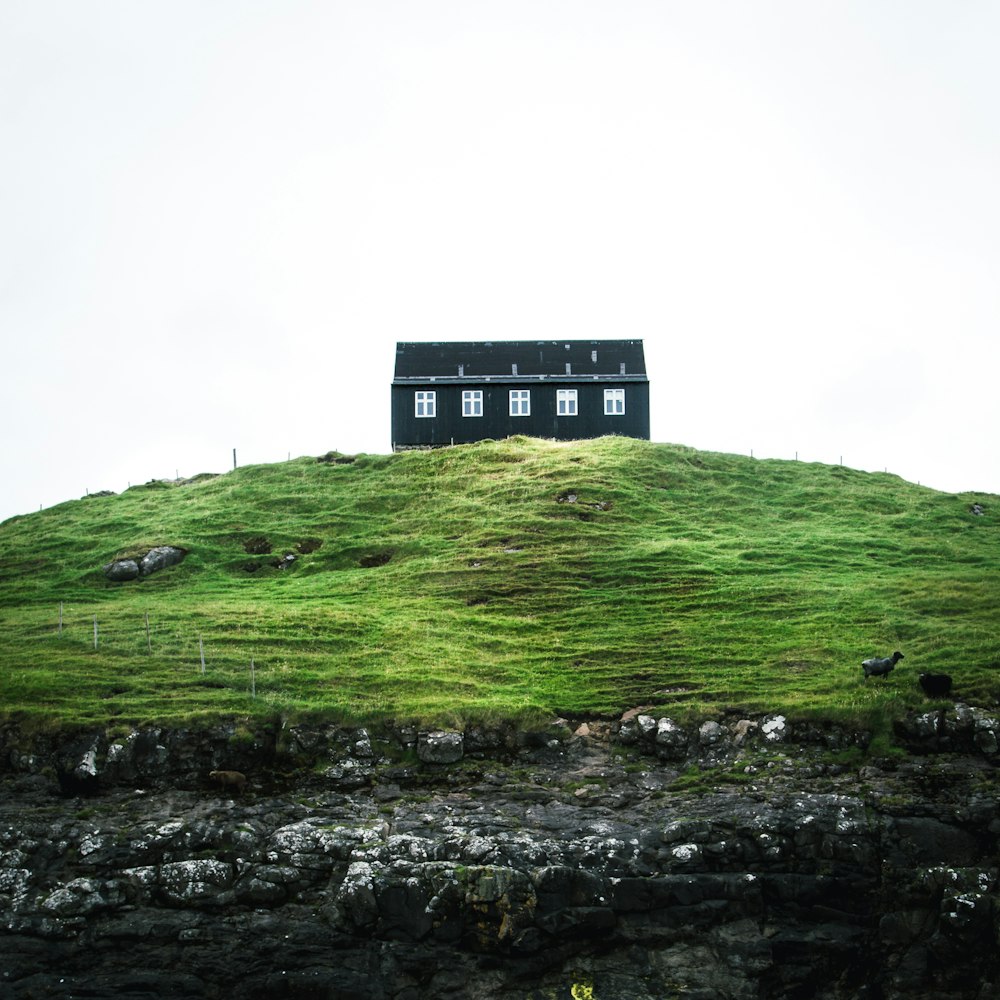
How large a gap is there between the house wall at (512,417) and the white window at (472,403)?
0.28m

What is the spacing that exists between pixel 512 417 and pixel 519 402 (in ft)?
4.18

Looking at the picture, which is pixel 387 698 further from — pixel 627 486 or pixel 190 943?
pixel 627 486

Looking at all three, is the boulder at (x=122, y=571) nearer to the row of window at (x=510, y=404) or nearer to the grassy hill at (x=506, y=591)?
the grassy hill at (x=506, y=591)

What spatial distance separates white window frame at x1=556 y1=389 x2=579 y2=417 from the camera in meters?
86.9

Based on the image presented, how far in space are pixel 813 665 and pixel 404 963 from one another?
68.1 feet

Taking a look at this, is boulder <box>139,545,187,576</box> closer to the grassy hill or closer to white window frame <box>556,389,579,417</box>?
the grassy hill

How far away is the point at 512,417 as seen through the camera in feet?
285

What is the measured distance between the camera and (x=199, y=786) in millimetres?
36312

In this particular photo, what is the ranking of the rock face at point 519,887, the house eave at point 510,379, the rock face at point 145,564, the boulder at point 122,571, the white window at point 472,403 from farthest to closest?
the house eave at point 510,379, the white window at point 472,403, the rock face at point 145,564, the boulder at point 122,571, the rock face at point 519,887

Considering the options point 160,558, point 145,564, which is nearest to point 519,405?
point 160,558

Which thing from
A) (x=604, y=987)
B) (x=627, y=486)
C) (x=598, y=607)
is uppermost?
(x=627, y=486)

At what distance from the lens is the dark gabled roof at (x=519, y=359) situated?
8762 cm

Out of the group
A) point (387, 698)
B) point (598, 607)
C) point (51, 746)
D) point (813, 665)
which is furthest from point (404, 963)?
point (598, 607)

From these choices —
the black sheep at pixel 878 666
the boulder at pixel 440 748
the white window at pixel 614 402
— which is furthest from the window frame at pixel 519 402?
the boulder at pixel 440 748
